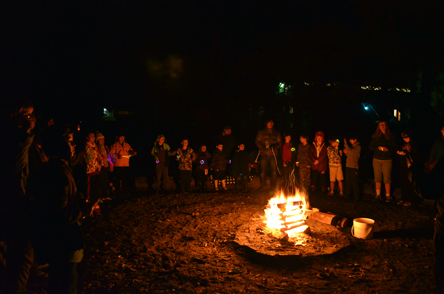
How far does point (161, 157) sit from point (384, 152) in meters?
6.42

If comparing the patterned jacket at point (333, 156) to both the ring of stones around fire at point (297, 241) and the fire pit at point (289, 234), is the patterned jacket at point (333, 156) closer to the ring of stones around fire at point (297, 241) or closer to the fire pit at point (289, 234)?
the fire pit at point (289, 234)

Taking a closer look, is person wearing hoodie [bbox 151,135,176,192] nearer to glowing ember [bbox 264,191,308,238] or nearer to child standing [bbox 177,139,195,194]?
child standing [bbox 177,139,195,194]

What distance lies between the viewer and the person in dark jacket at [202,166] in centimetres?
1088

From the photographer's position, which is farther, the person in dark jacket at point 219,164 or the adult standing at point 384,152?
the person in dark jacket at point 219,164

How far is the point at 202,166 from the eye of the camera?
35.7 feet

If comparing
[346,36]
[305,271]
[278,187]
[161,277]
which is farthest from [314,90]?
[161,277]

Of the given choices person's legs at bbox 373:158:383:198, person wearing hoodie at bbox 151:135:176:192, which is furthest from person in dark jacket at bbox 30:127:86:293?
person's legs at bbox 373:158:383:198

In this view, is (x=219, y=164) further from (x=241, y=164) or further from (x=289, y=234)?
(x=289, y=234)

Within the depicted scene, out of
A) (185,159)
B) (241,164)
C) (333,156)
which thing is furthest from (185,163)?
(333,156)

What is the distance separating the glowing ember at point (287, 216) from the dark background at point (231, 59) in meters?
7.38

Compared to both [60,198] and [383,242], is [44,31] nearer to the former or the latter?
[60,198]

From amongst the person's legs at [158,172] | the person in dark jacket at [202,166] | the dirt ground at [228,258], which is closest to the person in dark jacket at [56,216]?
the dirt ground at [228,258]

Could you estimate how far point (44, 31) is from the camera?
1394 centimetres

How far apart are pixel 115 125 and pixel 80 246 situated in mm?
21560
